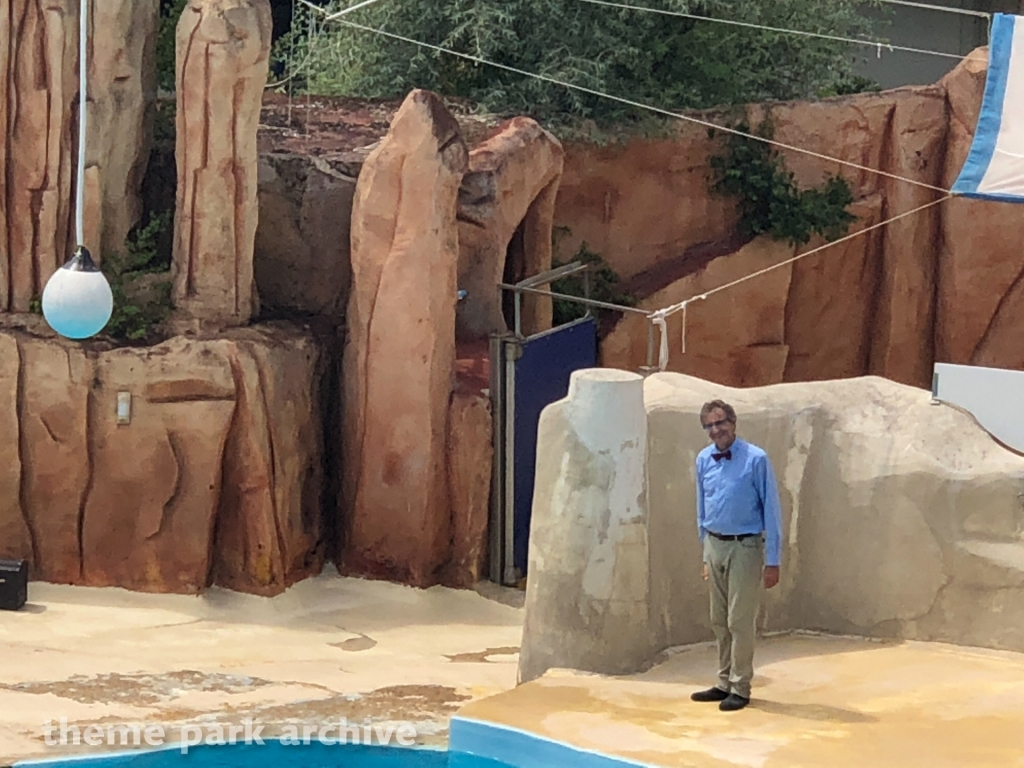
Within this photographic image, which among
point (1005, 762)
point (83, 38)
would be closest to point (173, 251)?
point (83, 38)

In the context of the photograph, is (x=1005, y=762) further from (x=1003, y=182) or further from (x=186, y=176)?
(x=186, y=176)

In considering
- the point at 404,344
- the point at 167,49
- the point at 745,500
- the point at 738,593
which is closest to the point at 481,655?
the point at 404,344

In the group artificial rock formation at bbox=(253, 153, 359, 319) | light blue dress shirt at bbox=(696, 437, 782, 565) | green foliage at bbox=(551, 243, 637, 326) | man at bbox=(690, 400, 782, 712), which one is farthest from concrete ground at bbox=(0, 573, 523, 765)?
green foliage at bbox=(551, 243, 637, 326)

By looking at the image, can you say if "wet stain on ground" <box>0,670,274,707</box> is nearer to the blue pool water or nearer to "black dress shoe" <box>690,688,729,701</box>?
the blue pool water

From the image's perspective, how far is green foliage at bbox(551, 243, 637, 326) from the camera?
41.0 feet

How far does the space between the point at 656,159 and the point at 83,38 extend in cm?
632

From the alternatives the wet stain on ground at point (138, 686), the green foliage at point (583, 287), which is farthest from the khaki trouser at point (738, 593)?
the green foliage at point (583, 287)

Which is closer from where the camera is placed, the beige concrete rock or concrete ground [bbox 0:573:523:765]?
concrete ground [bbox 0:573:523:765]

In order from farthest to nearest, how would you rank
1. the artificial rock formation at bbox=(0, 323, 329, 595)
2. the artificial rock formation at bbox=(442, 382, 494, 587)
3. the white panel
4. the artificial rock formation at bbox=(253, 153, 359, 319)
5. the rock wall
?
the rock wall < the artificial rock formation at bbox=(253, 153, 359, 319) < the artificial rock formation at bbox=(442, 382, 494, 587) < the artificial rock formation at bbox=(0, 323, 329, 595) < the white panel

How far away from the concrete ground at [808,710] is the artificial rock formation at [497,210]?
13.4 ft

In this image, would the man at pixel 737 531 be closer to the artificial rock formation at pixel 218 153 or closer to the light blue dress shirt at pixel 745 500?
the light blue dress shirt at pixel 745 500

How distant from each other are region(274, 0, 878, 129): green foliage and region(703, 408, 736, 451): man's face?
6.53 m

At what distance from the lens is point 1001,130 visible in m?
9.55

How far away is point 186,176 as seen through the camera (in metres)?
9.61
